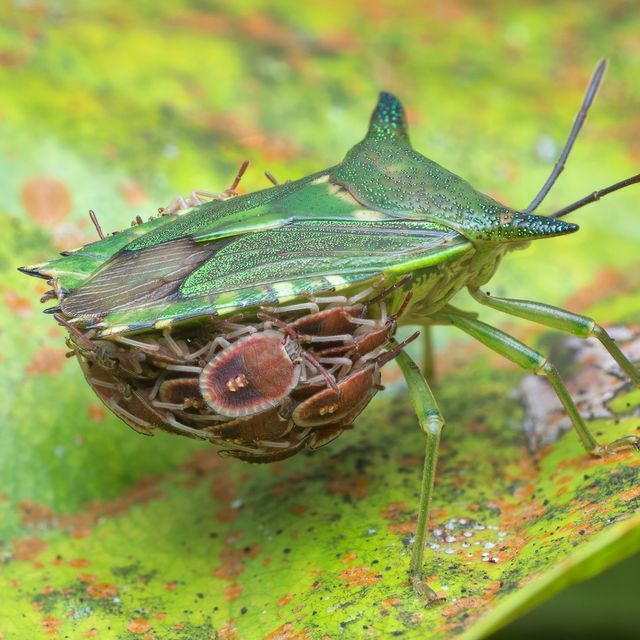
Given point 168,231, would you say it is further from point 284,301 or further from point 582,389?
point 582,389

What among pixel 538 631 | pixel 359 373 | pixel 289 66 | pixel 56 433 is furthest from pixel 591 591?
pixel 289 66

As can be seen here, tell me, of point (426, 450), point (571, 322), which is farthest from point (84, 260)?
point (571, 322)

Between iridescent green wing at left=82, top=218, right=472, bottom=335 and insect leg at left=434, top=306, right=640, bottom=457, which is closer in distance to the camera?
iridescent green wing at left=82, top=218, right=472, bottom=335

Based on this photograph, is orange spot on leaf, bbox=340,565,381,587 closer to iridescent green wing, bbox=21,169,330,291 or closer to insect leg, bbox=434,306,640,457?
insect leg, bbox=434,306,640,457

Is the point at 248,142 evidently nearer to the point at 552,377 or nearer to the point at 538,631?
the point at 552,377

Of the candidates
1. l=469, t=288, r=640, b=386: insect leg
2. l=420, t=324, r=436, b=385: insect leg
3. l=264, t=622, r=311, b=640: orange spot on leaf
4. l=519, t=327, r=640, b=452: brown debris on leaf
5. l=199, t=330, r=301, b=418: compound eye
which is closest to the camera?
l=264, t=622, r=311, b=640: orange spot on leaf

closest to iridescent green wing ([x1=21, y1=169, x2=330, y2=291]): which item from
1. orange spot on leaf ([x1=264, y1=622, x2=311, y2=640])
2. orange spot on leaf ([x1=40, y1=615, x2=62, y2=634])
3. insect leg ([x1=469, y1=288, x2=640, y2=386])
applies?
insect leg ([x1=469, y1=288, x2=640, y2=386])

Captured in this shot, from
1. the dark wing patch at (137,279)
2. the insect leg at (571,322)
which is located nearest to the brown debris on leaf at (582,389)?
the insect leg at (571,322)
